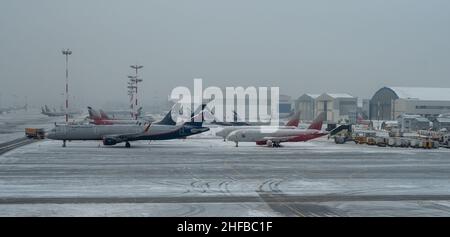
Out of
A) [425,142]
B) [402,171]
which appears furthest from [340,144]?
[402,171]

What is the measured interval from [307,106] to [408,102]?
5426 cm

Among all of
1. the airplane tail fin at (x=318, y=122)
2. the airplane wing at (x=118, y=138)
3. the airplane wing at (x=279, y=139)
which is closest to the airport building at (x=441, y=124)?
the airplane tail fin at (x=318, y=122)

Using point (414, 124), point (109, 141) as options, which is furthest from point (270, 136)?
point (414, 124)

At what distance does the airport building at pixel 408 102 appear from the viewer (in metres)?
132

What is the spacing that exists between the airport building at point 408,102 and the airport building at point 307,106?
25.2 m

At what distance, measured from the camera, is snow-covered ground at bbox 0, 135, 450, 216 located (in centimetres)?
2130

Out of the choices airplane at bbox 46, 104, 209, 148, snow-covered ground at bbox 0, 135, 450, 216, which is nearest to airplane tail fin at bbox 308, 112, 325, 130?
snow-covered ground at bbox 0, 135, 450, 216

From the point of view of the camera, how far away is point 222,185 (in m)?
28.9

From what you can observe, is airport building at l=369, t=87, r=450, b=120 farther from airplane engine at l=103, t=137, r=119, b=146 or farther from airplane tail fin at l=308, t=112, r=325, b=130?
airplane engine at l=103, t=137, r=119, b=146

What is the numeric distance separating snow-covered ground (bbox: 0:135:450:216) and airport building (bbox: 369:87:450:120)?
8874 cm

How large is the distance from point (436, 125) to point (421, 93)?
47.7 meters
